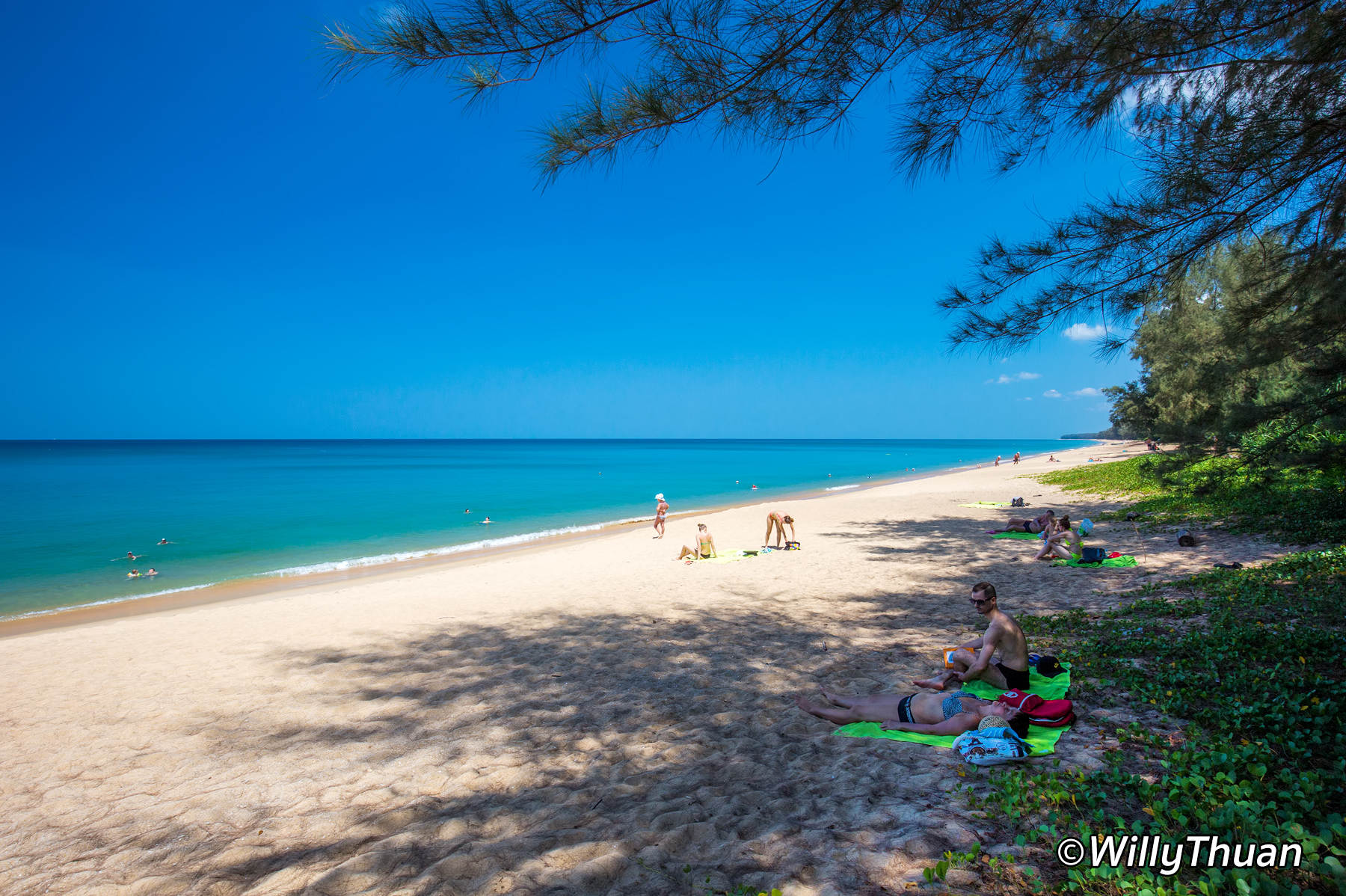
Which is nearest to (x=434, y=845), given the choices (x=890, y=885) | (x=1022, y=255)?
(x=890, y=885)

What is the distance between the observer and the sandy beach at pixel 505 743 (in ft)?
10.5

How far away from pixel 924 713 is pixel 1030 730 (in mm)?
667

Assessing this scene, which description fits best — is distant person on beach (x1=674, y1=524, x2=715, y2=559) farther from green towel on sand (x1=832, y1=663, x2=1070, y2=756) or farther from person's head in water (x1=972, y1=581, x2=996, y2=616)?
green towel on sand (x1=832, y1=663, x2=1070, y2=756)

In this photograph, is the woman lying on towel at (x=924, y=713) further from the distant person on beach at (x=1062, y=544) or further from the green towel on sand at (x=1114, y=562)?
the distant person on beach at (x=1062, y=544)

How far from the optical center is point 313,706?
226 inches

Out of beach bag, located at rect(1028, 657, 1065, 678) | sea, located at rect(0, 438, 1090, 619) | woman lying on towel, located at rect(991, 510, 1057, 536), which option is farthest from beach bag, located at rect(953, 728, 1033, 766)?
sea, located at rect(0, 438, 1090, 619)

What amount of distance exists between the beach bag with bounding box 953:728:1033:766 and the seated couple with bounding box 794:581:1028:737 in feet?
0.31

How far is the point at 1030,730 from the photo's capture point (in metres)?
4.05

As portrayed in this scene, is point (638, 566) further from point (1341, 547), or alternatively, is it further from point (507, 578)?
point (1341, 547)

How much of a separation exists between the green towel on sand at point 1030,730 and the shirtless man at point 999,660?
9 centimetres

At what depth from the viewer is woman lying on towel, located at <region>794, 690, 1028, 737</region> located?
13.1 feet

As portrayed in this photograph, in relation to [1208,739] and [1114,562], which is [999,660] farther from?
[1114,562]

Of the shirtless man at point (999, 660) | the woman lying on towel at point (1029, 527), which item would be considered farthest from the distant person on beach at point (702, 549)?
the shirtless man at point (999, 660)

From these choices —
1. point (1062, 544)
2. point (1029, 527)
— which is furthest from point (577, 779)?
point (1029, 527)
